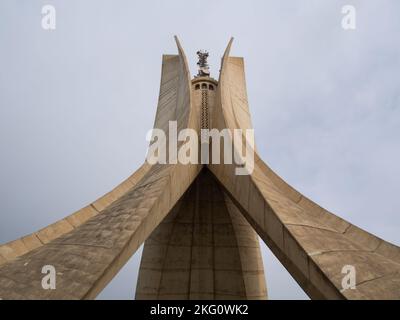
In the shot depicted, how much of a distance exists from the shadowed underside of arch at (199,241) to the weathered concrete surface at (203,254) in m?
0.03

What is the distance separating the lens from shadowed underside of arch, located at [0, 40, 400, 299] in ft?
9.82

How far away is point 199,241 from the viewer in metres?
8.41

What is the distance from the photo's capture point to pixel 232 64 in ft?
37.1

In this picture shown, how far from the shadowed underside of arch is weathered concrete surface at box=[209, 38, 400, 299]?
2 centimetres

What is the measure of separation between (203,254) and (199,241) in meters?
0.41

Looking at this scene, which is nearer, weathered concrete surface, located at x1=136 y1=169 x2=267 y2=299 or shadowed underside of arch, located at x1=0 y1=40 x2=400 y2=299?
shadowed underside of arch, located at x1=0 y1=40 x2=400 y2=299
